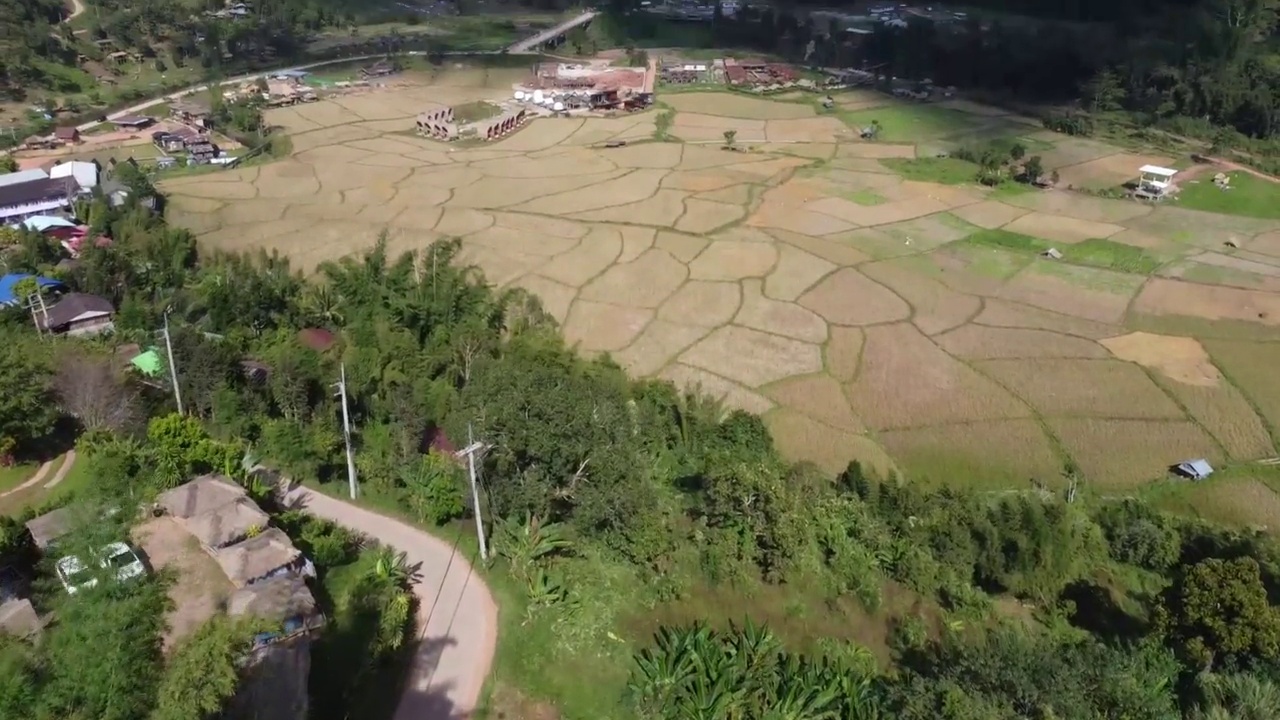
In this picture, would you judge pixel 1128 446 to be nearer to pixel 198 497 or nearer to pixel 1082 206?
pixel 1082 206

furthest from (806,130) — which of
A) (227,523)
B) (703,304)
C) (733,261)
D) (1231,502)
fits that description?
(227,523)

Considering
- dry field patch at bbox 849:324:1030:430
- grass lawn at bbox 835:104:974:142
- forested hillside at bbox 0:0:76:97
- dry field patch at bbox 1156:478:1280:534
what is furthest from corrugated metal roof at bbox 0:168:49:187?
dry field patch at bbox 1156:478:1280:534

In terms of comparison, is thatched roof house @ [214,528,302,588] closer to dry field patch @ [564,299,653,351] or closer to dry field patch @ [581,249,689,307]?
dry field patch @ [564,299,653,351]

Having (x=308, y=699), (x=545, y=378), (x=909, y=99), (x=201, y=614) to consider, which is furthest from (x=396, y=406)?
(x=909, y=99)

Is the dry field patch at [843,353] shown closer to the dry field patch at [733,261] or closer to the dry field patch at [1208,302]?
the dry field patch at [733,261]

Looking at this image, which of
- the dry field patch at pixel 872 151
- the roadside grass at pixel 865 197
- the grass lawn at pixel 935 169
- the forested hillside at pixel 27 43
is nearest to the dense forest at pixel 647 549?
the roadside grass at pixel 865 197

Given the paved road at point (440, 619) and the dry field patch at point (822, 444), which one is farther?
the dry field patch at point (822, 444)
